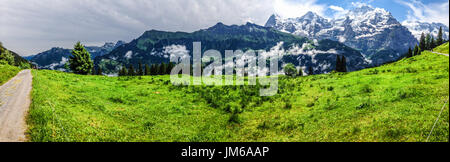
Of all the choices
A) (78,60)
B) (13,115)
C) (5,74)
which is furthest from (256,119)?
(78,60)

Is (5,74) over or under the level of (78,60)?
under

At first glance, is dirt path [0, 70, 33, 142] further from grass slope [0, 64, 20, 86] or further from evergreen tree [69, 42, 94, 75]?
evergreen tree [69, 42, 94, 75]

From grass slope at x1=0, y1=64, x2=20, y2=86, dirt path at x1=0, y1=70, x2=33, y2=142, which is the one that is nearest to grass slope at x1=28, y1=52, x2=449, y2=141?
dirt path at x1=0, y1=70, x2=33, y2=142

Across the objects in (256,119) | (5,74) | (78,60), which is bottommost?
(256,119)

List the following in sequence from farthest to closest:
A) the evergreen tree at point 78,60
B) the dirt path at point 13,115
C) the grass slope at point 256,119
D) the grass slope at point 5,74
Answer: the evergreen tree at point 78,60 → the grass slope at point 5,74 → the grass slope at point 256,119 → the dirt path at point 13,115

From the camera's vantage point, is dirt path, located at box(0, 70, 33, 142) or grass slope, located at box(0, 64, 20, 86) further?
grass slope, located at box(0, 64, 20, 86)

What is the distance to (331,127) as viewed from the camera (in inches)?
450

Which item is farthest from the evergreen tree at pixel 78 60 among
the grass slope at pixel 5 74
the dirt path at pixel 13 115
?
the dirt path at pixel 13 115

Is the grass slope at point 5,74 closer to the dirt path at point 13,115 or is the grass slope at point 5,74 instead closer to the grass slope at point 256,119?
the dirt path at point 13,115

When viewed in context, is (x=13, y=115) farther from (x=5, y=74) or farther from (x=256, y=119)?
(x=5, y=74)

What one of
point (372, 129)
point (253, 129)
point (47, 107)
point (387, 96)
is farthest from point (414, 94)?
point (47, 107)

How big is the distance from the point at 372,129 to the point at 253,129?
6.87m

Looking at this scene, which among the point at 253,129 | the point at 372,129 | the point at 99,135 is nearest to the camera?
the point at 372,129
